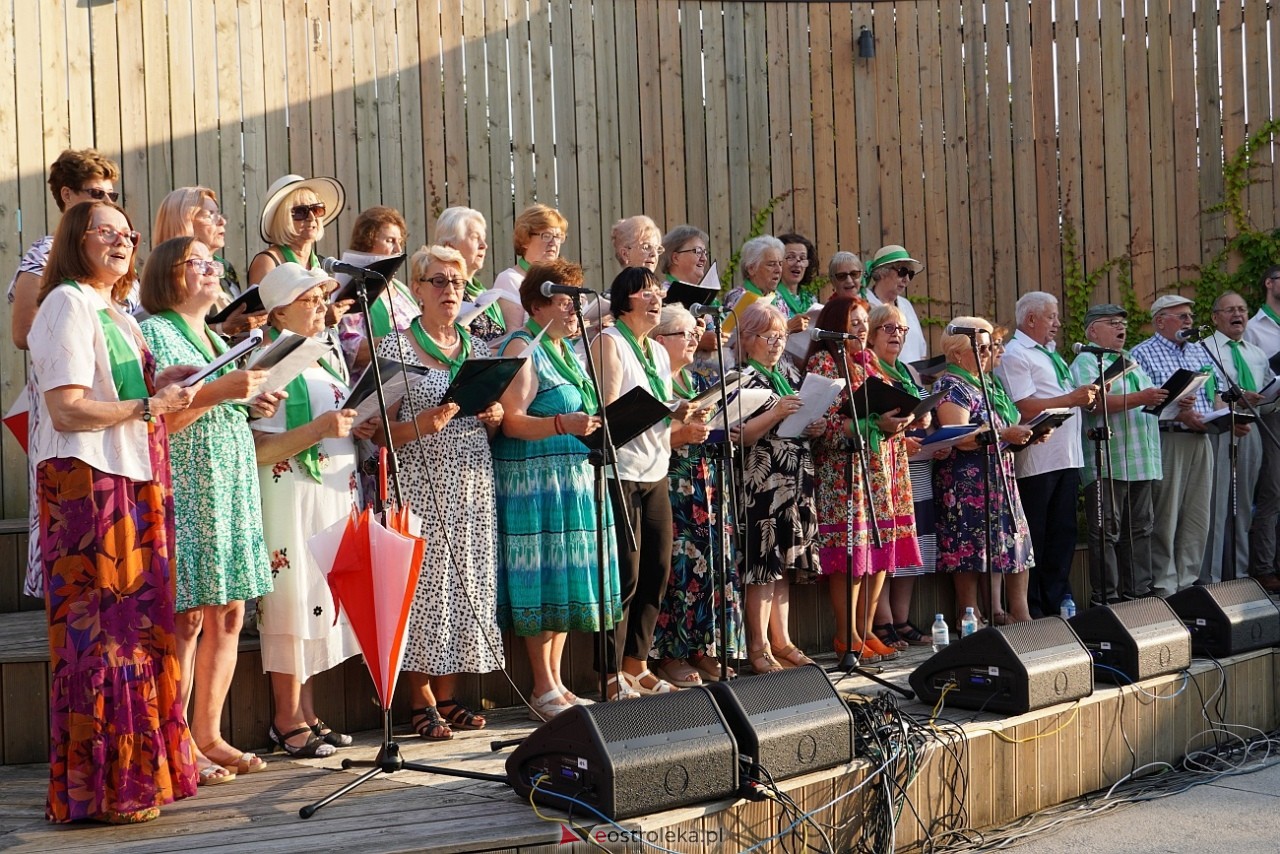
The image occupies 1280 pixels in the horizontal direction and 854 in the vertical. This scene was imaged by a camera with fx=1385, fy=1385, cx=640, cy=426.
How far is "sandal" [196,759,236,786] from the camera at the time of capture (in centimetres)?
380

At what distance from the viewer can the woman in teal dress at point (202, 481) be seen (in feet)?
12.3

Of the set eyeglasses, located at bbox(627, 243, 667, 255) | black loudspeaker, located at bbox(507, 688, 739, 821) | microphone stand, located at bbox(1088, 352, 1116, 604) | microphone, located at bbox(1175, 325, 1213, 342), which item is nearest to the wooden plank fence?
microphone, located at bbox(1175, 325, 1213, 342)

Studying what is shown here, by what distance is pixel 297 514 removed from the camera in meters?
4.12

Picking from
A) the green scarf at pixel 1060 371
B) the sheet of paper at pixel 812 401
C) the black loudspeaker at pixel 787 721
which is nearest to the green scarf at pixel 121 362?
the black loudspeaker at pixel 787 721

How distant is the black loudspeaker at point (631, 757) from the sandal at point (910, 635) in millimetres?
2873

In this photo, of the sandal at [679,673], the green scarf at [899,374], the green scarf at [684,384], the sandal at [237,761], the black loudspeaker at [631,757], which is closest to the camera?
the black loudspeaker at [631,757]

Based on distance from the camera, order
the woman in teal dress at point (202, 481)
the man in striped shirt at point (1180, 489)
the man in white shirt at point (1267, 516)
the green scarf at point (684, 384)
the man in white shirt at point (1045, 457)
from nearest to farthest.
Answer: the woman in teal dress at point (202, 481), the green scarf at point (684, 384), the man in white shirt at point (1045, 457), the man in striped shirt at point (1180, 489), the man in white shirt at point (1267, 516)

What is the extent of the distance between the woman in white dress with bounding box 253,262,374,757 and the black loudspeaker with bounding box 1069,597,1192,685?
2.86 m

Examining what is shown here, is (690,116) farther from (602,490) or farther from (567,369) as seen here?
(602,490)

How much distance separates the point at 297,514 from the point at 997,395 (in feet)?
12.2

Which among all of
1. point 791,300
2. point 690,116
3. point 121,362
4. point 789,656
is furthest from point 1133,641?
point 690,116

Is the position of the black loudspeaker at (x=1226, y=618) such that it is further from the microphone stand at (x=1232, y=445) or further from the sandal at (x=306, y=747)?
the sandal at (x=306, y=747)

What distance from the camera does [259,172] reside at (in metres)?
7.18

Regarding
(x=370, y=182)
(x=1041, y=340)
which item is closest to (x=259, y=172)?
(x=370, y=182)
